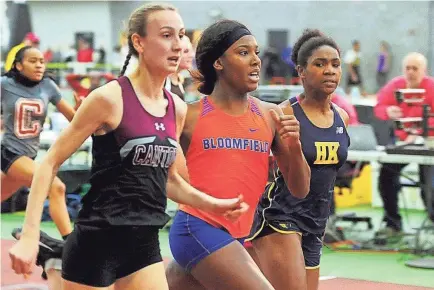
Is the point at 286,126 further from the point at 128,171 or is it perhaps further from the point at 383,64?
the point at 383,64

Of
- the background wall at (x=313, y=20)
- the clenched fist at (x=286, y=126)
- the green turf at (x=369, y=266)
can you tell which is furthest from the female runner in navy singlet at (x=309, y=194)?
the background wall at (x=313, y=20)

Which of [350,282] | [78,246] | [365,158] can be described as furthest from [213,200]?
[365,158]

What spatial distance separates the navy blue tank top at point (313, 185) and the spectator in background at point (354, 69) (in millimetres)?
28626

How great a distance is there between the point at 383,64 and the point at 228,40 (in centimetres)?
3077

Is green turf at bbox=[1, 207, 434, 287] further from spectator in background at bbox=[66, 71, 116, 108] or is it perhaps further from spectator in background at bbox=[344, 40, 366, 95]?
spectator in background at bbox=[344, 40, 366, 95]

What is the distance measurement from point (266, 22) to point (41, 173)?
3463 centimetres

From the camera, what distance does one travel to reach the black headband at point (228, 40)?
5.22 m

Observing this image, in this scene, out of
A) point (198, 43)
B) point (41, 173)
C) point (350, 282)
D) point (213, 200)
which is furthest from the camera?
point (350, 282)

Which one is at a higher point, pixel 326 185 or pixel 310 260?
pixel 326 185

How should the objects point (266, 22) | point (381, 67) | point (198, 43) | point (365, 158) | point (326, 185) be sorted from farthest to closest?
point (266, 22) → point (381, 67) → point (365, 158) → point (326, 185) → point (198, 43)

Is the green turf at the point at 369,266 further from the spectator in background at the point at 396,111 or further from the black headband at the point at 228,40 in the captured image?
the black headband at the point at 228,40

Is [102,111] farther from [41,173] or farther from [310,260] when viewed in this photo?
[310,260]

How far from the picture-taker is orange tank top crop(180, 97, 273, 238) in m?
5.06

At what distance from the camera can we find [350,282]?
359 inches
